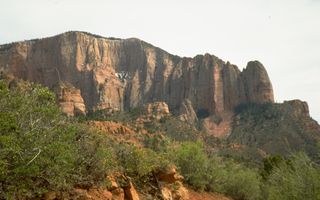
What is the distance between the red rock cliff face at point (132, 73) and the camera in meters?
146

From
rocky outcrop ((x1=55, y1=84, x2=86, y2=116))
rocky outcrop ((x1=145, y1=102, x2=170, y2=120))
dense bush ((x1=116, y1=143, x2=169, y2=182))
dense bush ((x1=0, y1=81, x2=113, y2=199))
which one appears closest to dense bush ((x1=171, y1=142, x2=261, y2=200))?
dense bush ((x1=116, y1=143, x2=169, y2=182))

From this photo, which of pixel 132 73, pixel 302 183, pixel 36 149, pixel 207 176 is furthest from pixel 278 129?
pixel 36 149

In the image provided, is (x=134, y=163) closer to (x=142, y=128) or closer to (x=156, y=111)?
(x=142, y=128)

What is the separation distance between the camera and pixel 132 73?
172125 millimetres

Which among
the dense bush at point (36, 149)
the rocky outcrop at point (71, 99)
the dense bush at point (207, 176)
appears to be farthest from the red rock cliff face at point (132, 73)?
the dense bush at point (36, 149)

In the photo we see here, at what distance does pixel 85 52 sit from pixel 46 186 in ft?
508

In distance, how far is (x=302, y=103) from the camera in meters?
122

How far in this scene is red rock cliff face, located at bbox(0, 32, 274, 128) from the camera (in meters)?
146

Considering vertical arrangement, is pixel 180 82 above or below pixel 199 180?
above

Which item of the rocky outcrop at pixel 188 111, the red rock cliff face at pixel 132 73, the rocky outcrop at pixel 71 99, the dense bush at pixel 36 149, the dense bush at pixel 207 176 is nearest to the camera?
the dense bush at pixel 36 149

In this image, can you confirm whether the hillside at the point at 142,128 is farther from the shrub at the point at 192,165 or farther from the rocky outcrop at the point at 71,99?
the rocky outcrop at the point at 71,99

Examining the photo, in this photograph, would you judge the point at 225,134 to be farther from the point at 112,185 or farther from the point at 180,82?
the point at 112,185

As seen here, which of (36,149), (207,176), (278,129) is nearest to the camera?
(36,149)

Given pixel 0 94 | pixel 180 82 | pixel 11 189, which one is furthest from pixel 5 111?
pixel 180 82
